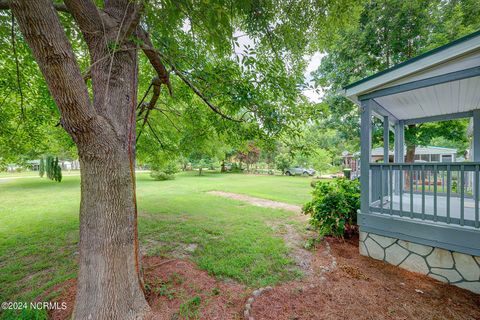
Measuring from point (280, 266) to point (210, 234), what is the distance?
2.08m

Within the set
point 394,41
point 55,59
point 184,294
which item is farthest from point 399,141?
point 55,59

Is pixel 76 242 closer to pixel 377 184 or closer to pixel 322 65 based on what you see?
pixel 377 184

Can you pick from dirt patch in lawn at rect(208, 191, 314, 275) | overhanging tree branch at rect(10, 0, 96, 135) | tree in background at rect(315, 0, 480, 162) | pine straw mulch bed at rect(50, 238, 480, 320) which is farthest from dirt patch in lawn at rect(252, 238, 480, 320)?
tree in background at rect(315, 0, 480, 162)

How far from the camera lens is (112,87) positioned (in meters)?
2.18

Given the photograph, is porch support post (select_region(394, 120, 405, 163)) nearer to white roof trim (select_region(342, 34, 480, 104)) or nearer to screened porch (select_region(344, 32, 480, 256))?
screened porch (select_region(344, 32, 480, 256))

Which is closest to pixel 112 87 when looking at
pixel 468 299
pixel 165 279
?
pixel 165 279

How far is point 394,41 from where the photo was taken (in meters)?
7.53

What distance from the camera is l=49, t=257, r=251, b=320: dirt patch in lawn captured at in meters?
2.24

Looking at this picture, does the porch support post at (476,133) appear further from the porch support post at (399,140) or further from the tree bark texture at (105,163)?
the tree bark texture at (105,163)

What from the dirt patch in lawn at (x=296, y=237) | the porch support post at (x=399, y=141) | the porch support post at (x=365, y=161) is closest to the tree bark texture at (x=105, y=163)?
the dirt patch in lawn at (x=296, y=237)

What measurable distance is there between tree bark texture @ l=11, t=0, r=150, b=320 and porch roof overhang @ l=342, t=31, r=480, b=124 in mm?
3903

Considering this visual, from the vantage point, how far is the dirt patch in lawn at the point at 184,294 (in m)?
2.24

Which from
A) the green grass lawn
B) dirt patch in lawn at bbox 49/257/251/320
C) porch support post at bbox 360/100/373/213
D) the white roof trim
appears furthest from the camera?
porch support post at bbox 360/100/373/213

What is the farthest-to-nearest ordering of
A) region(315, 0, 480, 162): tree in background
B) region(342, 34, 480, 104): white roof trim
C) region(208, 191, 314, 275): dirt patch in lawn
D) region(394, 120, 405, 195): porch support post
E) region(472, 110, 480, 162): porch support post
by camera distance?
region(315, 0, 480, 162): tree in background, region(394, 120, 405, 195): porch support post, region(472, 110, 480, 162): porch support post, region(208, 191, 314, 275): dirt patch in lawn, region(342, 34, 480, 104): white roof trim
